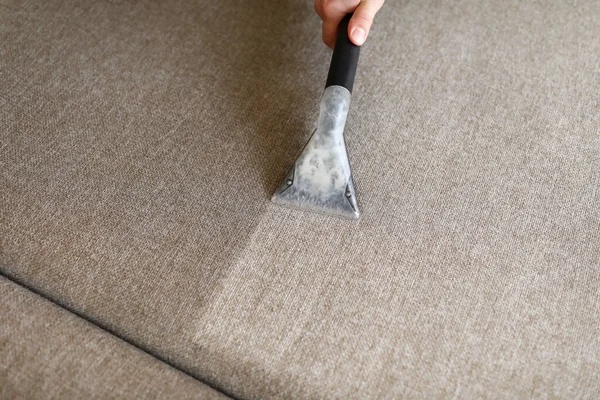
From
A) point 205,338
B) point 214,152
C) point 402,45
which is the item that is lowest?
point 205,338

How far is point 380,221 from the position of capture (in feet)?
3.00

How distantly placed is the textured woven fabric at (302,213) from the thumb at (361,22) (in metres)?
0.10

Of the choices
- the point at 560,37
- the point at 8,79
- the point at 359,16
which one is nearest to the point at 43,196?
the point at 8,79

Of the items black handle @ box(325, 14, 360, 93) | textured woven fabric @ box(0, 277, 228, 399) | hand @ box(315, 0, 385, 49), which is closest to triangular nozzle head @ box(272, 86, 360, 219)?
black handle @ box(325, 14, 360, 93)

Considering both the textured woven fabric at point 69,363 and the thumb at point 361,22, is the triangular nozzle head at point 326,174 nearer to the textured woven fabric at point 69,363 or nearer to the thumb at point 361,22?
the thumb at point 361,22

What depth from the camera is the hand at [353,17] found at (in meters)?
0.99

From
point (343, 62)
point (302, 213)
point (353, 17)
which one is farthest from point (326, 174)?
point (353, 17)

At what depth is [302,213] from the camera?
3.03 feet

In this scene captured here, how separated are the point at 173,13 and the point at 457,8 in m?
0.59

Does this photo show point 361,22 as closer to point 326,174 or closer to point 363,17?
point 363,17

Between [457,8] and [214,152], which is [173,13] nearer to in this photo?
[214,152]

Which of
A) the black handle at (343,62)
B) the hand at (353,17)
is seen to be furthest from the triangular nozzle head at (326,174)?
the hand at (353,17)

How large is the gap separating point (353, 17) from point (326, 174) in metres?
0.30

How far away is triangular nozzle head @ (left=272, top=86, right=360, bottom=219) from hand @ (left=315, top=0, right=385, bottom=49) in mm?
127
